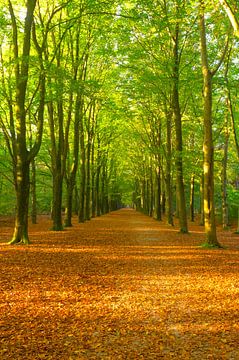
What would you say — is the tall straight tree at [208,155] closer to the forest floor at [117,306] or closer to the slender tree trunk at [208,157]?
the slender tree trunk at [208,157]

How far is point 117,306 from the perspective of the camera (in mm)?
7359

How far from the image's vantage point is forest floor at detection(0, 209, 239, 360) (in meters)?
5.29

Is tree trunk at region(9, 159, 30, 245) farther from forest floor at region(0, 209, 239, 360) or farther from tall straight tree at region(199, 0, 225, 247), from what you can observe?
tall straight tree at region(199, 0, 225, 247)

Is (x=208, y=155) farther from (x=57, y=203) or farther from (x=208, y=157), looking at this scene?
(x=57, y=203)

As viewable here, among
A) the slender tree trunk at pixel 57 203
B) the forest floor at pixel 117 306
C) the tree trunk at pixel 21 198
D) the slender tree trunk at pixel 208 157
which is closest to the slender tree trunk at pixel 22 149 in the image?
the tree trunk at pixel 21 198

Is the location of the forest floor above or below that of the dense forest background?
below

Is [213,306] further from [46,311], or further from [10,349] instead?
[10,349]

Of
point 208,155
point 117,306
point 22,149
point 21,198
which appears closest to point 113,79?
point 208,155

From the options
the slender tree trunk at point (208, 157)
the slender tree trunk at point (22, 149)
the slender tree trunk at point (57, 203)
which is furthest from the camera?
the slender tree trunk at point (57, 203)

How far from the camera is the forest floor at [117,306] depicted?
208 inches

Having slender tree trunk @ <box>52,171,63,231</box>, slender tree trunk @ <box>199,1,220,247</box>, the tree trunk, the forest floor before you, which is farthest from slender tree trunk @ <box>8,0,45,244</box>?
slender tree trunk @ <box>52,171,63,231</box>

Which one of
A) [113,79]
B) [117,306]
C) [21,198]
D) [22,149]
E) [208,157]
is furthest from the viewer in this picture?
[113,79]

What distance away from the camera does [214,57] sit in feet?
77.4

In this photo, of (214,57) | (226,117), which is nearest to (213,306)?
(214,57)
